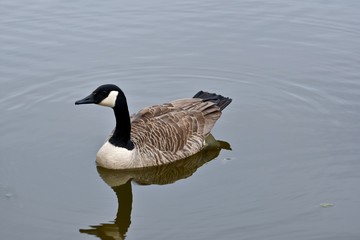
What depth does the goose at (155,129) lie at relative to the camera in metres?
11.0

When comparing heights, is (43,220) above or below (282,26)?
below

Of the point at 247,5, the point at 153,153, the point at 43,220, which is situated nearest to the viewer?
the point at 43,220

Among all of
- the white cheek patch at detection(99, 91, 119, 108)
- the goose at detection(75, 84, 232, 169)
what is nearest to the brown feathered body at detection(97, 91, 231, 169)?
the goose at detection(75, 84, 232, 169)

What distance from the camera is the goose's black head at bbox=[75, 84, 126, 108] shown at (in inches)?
425

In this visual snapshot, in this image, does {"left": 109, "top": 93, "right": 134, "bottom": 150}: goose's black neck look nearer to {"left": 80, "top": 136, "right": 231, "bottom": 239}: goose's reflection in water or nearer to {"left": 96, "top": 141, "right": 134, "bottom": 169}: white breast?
{"left": 96, "top": 141, "right": 134, "bottom": 169}: white breast

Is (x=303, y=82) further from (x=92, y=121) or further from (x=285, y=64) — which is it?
(x=92, y=121)

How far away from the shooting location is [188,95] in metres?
13.5

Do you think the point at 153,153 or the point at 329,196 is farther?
the point at 153,153

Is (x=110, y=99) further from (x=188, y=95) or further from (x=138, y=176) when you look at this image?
(x=188, y=95)

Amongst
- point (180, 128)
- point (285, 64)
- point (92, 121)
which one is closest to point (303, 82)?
point (285, 64)

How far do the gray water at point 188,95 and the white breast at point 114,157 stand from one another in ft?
0.54

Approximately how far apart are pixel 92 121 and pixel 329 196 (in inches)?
178

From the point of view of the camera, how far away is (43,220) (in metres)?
9.62

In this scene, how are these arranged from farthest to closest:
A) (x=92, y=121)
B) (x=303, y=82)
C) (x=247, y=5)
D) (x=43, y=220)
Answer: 1. (x=247, y=5)
2. (x=303, y=82)
3. (x=92, y=121)
4. (x=43, y=220)
